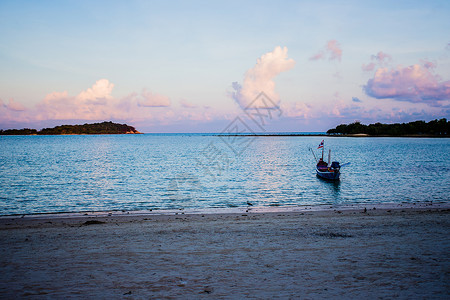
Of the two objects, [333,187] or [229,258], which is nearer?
[229,258]

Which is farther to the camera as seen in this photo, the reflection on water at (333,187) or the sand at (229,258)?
the reflection on water at (333,187)

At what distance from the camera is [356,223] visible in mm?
13312

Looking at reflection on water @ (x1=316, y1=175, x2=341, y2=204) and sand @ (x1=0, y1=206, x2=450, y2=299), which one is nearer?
sand @ (x1=0, y1=206, x2=450, y2=299)

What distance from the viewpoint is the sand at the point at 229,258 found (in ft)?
22.4

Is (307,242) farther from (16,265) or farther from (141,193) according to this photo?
(141,193)

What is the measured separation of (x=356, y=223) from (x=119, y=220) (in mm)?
10620

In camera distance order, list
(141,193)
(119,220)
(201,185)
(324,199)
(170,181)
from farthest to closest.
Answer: (170,181) < (201,185) < (141,193) < (324,199) < (119,220)

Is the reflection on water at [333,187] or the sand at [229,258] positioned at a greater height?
the sand at [229,258]

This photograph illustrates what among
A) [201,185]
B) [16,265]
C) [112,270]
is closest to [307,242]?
[112,270]

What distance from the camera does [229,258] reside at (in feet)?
28.9

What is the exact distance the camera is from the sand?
6828mm

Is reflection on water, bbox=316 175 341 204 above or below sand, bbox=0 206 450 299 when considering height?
below

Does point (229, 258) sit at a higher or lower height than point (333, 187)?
higher

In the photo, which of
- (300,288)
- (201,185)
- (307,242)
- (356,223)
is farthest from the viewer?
(201,185)
